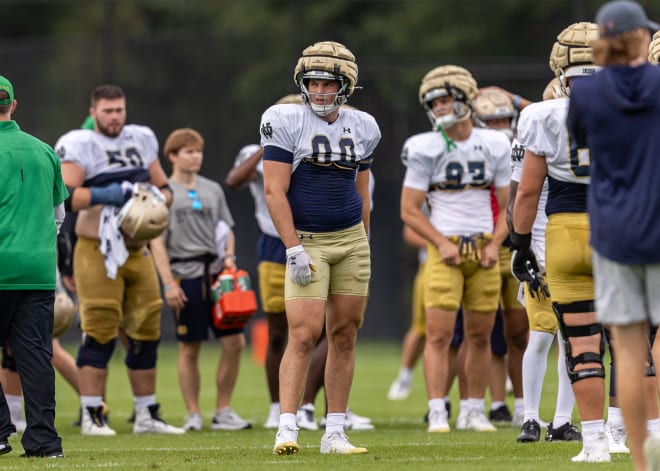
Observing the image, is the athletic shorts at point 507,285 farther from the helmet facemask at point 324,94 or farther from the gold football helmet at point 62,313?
the gold football helmet at point 62,313

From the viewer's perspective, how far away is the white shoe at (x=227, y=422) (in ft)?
30.4

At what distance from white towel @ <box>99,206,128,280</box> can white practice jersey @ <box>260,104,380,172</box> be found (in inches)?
86.3

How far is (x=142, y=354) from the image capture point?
359 inches

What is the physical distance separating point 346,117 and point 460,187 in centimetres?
179

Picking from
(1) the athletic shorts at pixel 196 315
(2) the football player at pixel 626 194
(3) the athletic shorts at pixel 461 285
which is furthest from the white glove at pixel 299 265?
(1) the athletic shorts at pixel 196 315

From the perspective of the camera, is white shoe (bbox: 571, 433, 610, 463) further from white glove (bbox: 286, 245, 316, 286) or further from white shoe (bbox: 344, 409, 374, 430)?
white shoe (bbox: 344, 409, 374, 430)

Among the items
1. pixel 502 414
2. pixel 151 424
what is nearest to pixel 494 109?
pixel 502 414

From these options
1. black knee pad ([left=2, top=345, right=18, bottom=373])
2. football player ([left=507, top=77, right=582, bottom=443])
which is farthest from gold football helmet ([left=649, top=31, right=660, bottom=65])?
black knee pad ([left=2, top=345, right=18, bottom=373])

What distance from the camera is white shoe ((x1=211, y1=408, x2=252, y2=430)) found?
9.27 m

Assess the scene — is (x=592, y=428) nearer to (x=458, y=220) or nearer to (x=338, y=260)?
(x=338, y=260)

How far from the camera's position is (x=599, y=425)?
6.06 m

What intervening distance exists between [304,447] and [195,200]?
2718mm

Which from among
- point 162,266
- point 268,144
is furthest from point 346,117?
point 162,266

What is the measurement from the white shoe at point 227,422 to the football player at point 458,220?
1391mm
